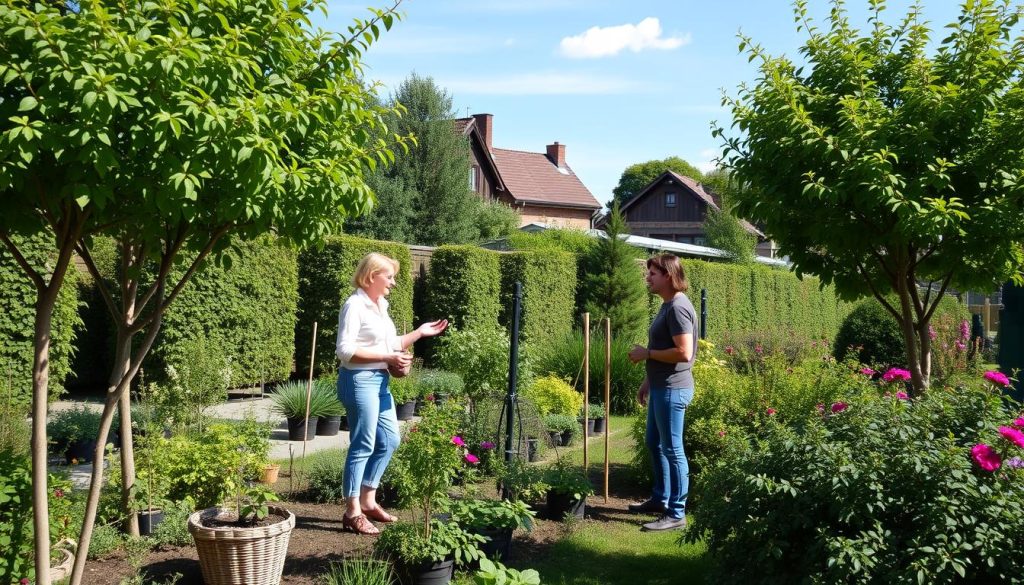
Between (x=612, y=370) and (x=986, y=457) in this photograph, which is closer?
(x=986, y=457)

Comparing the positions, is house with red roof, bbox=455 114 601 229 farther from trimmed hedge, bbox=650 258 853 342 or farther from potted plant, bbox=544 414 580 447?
potted plant, bbox=544 414 580 447

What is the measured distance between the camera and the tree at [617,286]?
602 inches

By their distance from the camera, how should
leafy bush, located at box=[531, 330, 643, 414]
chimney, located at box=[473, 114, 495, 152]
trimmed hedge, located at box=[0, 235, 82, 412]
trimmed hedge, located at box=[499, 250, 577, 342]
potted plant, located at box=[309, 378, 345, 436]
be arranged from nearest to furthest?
trimmed hedge, located at box=[0, 235, 82, 412] < potted plant, located at box=[309, 378, 345, 436] < leafy bush, located at box=[531, 330, 643, 414] < trimmed hedge, located at box=[499, 250, 577, 342] < chimney, located at box=[473, 114, 495, 152]

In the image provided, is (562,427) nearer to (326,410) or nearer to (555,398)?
(555,398)

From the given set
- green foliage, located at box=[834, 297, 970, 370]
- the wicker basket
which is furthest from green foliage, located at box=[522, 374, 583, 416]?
green foliage, located at box=[834, 297, 970, 370]

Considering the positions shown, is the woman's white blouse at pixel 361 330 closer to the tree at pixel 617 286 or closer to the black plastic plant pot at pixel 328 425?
the black plastic plant pot at pixel 328 425

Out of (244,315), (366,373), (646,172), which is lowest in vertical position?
(366,373)

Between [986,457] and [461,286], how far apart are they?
10.9 metres

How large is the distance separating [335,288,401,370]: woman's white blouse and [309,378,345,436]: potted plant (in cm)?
420

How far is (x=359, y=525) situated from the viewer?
197 inches

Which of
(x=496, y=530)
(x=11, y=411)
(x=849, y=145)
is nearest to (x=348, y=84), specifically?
(x=496, y=530)

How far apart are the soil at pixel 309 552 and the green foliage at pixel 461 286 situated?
804cm

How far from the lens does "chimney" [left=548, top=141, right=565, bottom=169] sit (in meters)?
47.8

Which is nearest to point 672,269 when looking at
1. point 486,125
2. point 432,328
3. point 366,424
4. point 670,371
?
point 670,371
